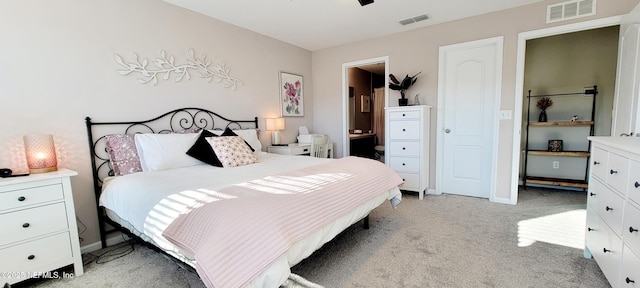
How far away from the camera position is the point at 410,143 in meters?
3.67

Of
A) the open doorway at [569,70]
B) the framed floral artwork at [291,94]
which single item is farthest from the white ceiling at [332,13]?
the open doorway at [569,70]

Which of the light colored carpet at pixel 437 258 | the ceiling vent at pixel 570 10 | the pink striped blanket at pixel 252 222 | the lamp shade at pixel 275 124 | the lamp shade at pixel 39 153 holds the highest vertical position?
the ceiling vent at pixel 570 10

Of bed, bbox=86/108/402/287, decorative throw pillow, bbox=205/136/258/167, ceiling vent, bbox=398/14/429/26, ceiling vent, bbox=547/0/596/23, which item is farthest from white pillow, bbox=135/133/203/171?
ceiling vent, bbox=547/0/596/23

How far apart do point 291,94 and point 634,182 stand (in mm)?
3792

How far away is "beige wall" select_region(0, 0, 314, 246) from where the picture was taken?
1.97 m

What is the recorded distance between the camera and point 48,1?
209cm

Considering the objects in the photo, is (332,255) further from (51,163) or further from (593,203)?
(51,163)

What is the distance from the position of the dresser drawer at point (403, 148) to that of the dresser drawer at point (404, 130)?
7cm

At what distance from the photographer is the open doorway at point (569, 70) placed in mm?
3393

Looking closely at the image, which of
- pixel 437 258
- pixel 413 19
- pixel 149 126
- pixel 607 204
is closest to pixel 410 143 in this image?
pixel 413 19

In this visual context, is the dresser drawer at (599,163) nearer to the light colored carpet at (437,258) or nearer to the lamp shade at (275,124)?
the light colored carpet at (437,258)

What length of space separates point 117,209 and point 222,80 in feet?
6.25

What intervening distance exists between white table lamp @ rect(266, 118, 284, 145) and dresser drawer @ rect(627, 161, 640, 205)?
3.41 m

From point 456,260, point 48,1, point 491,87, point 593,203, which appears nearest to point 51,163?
point 48,1
